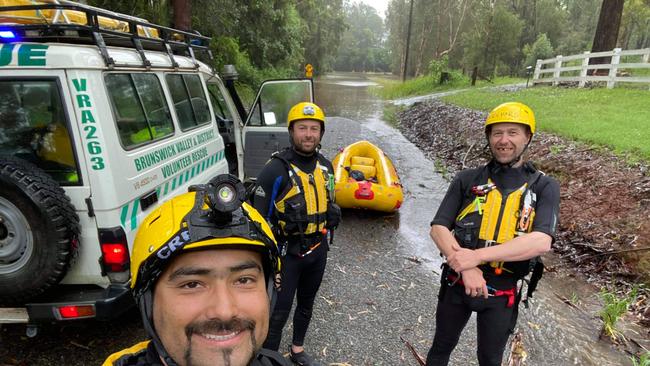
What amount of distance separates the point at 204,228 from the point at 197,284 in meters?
0.20

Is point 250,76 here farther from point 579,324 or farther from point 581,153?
point 579,324

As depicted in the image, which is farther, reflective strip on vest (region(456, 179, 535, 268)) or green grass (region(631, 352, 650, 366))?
green grass (region(631, 352, 650, 366))

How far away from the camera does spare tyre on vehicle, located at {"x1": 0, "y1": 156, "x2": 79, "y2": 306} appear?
2.51m

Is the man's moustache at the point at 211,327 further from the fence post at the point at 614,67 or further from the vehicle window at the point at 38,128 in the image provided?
the fence post at the point at 614,67

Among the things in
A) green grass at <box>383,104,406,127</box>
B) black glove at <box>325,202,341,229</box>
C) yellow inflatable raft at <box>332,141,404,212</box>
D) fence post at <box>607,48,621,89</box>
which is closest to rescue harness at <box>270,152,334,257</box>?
black glove at <box>325,202,341,229</box>

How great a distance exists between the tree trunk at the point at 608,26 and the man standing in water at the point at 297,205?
55.8 ft

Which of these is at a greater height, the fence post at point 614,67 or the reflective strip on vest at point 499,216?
the fence post at point 614,67

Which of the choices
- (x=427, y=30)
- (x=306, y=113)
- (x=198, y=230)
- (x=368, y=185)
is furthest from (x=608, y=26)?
(x=427, y=30)

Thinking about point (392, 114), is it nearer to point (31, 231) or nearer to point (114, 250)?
point (114, 250)

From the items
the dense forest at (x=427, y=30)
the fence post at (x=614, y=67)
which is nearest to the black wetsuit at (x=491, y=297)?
the dense forest at (x=427, y=30)

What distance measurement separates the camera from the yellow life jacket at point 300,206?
3014 millimetres

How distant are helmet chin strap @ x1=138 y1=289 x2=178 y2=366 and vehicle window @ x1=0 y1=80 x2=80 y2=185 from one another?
1.80m

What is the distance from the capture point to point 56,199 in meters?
2.58

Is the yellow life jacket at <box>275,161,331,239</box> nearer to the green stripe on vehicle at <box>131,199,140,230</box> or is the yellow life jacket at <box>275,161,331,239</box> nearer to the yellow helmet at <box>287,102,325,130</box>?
the yellow helmet at <box>287,102,325,130</box>
